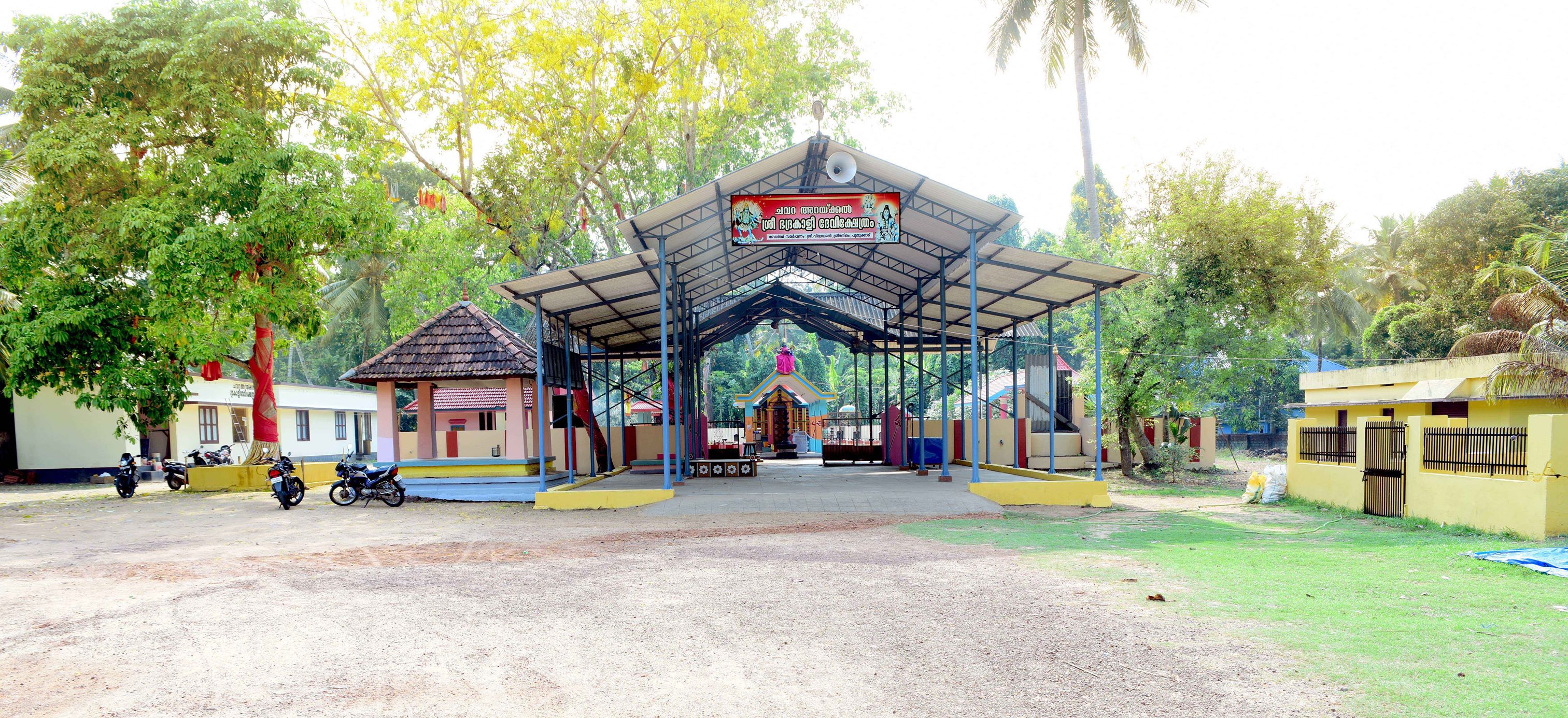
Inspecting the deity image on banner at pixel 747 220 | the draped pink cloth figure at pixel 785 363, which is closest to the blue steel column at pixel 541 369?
the deity image on banner at pixel 747 220

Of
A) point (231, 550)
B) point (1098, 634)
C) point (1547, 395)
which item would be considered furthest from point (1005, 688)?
point (1547, 395)

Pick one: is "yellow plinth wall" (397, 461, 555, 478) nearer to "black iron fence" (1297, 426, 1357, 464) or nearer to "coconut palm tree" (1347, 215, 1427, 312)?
"black iron fence" (1297, 426, 1357, 464)

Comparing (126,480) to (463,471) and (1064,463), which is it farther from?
(1064,463)

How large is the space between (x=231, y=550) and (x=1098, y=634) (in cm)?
910

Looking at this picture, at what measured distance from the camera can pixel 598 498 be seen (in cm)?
1326

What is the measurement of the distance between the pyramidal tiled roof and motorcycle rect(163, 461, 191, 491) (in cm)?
490

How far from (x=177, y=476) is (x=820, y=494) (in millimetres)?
14077

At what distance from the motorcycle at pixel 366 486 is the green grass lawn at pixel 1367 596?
29.9 feet

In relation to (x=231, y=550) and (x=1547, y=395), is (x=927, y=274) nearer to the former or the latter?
(x=1547, y=395)

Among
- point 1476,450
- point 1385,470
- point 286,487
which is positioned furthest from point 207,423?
point 1476,450

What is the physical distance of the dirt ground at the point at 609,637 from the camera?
4.27m

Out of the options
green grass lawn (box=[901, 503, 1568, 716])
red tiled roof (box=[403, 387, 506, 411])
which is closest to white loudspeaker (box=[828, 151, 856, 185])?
green grass lawn (box=[901, 503, 1568, 716])

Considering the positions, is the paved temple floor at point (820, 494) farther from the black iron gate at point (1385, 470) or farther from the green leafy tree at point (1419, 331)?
the green leafy tree at point (1419, 331)

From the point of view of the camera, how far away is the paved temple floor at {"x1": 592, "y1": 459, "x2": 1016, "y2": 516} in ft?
40.8
